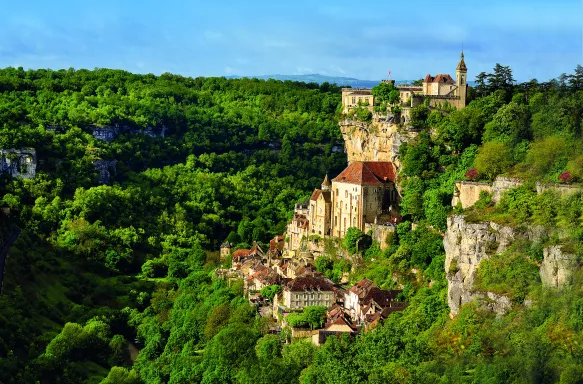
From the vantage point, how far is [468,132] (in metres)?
67.4

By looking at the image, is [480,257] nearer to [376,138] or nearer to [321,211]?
[321,211]

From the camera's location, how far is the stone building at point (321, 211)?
7219cm

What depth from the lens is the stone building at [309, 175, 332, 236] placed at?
72.2 m

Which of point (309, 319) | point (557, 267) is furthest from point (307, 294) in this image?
point (557, 267)

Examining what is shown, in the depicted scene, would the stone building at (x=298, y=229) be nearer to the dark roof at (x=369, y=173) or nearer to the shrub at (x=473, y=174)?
the dark roof at (x=369, y=173)

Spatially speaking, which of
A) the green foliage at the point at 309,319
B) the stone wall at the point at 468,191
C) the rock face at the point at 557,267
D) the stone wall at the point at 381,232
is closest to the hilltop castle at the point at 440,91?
the stone wall at the point at 381,232

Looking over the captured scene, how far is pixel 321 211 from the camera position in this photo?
238ft

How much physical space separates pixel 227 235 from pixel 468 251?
137 ft

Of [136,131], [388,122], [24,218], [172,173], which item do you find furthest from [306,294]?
[136,131]

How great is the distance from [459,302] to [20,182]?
1885 inches

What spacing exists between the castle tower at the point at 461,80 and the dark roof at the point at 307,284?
15228mm

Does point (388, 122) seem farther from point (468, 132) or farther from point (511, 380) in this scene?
point (511, 380)

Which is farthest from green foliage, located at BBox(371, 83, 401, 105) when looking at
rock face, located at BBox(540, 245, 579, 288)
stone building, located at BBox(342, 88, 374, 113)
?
rock face, located at BBox(540, 245, 579, 288)

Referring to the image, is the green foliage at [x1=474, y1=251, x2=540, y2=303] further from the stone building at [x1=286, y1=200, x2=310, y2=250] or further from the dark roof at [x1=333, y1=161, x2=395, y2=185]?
the stone building at [x1=286, y1=200, x2=310, y2=250]
